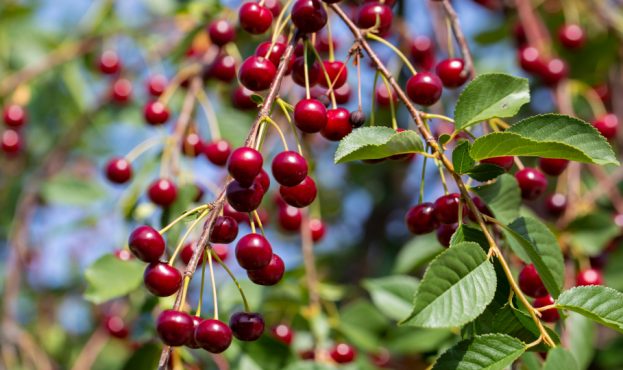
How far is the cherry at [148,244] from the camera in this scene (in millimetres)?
1101

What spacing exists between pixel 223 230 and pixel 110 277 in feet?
2.49

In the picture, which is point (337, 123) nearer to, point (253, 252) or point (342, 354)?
point (253, 252)

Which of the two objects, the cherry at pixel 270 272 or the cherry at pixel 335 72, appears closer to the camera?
the cherry at pixel 270 272

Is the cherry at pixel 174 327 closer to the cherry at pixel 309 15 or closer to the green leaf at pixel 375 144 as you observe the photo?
the green leaf at pixel 375 144

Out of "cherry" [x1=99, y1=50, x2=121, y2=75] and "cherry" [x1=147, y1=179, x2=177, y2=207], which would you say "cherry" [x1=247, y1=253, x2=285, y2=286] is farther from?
"cherry" [x1=99, y1=50, x2=121, y2=75]

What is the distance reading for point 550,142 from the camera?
1.04m

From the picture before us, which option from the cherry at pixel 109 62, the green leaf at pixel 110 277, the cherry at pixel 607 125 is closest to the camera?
the green leaf at pixel 110 277

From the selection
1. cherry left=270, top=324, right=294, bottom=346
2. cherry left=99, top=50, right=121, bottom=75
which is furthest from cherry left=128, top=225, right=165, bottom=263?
cherry left=99, top=50, right=121, bottom=75

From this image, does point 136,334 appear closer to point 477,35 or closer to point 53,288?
point 477,35

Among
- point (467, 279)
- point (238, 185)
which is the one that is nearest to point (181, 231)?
point (238, 185)

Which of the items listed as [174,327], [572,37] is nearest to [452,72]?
[174,327]

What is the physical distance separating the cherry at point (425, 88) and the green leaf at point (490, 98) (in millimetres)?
75

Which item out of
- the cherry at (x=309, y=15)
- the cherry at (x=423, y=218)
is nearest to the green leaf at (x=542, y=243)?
the cherry at (x=423, y=218)

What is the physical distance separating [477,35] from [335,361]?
64.2 inches
